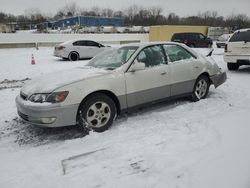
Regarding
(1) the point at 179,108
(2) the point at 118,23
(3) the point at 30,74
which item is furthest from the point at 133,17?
(1) the point at 179,108

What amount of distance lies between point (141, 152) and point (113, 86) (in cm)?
136

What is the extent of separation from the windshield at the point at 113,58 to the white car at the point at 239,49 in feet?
19.7

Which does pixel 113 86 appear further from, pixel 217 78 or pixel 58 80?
pixel 217 78

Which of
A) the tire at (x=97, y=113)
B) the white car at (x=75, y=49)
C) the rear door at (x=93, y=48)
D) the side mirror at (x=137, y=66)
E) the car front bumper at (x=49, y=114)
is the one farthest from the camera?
the rear door at (x=93, y=48)

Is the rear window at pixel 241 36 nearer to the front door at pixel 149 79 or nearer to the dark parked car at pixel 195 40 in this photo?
the front door at pixel 149 79

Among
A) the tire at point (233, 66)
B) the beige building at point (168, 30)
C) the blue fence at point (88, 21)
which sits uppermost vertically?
the blue fence at point (88, 21)

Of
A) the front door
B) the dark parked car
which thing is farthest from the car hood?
the dark parked car

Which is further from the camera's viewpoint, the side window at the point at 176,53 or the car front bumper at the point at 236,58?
the car front bumper at the point at 236,58

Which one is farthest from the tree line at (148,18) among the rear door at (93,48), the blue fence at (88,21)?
the rear door at (93,48)

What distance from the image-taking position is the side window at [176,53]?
584 cm

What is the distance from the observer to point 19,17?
8944 cm

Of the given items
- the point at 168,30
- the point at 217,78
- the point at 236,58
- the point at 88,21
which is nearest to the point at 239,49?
the point at 236,58

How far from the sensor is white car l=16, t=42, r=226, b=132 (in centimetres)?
435

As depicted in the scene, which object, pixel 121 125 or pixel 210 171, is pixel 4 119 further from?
pixel 210 171
